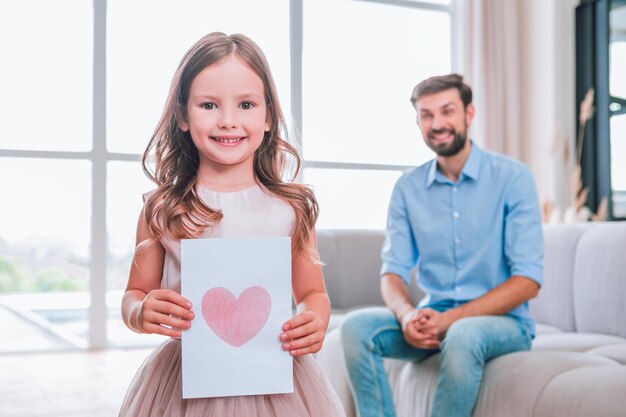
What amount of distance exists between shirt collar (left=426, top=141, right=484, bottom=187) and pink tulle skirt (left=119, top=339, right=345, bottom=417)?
1.18 metres

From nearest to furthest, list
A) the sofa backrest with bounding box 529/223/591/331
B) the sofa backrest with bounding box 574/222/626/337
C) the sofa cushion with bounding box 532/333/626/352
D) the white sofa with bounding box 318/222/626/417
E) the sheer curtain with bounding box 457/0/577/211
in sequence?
the white sofa with bounding box 318/222/626/417 → the sofa cushion with bounding box 532/333/626/352 → the sofa backrest with bounding box 574/222/626/337 → the sofa backrest with bounding box 529/223/591/331 → the sheer curtain with bounding box 457/0/577/211

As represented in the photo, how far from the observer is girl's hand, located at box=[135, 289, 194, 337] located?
0.86 meters

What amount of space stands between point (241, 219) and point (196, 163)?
5.1 inches

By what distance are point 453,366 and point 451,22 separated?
4.50 metres

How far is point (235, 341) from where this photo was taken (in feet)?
2.89

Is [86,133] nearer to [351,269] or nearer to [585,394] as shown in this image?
[351,269]

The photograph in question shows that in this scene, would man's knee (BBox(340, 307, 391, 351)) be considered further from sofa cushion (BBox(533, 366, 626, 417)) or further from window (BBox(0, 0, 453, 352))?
window (BBox(0, 0, 453, 352))

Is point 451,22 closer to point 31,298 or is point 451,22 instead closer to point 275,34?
point 275,34

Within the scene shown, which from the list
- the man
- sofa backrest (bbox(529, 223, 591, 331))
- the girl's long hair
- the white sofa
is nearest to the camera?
the girl's long hair

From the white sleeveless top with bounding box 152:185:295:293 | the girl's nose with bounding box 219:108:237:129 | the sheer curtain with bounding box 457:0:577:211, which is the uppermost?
the sheer curtain with bounding box 457:0:577:211

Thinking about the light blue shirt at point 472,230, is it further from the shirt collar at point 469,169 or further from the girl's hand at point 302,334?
the girl's hand at point 302,334

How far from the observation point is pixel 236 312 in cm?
87

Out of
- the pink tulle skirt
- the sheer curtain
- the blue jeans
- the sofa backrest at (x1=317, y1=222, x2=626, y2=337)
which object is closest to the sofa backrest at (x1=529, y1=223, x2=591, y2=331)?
the sofa backrest at (x1=317, y1=222, x2=626, y2=337)

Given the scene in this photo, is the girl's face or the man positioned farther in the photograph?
the man
